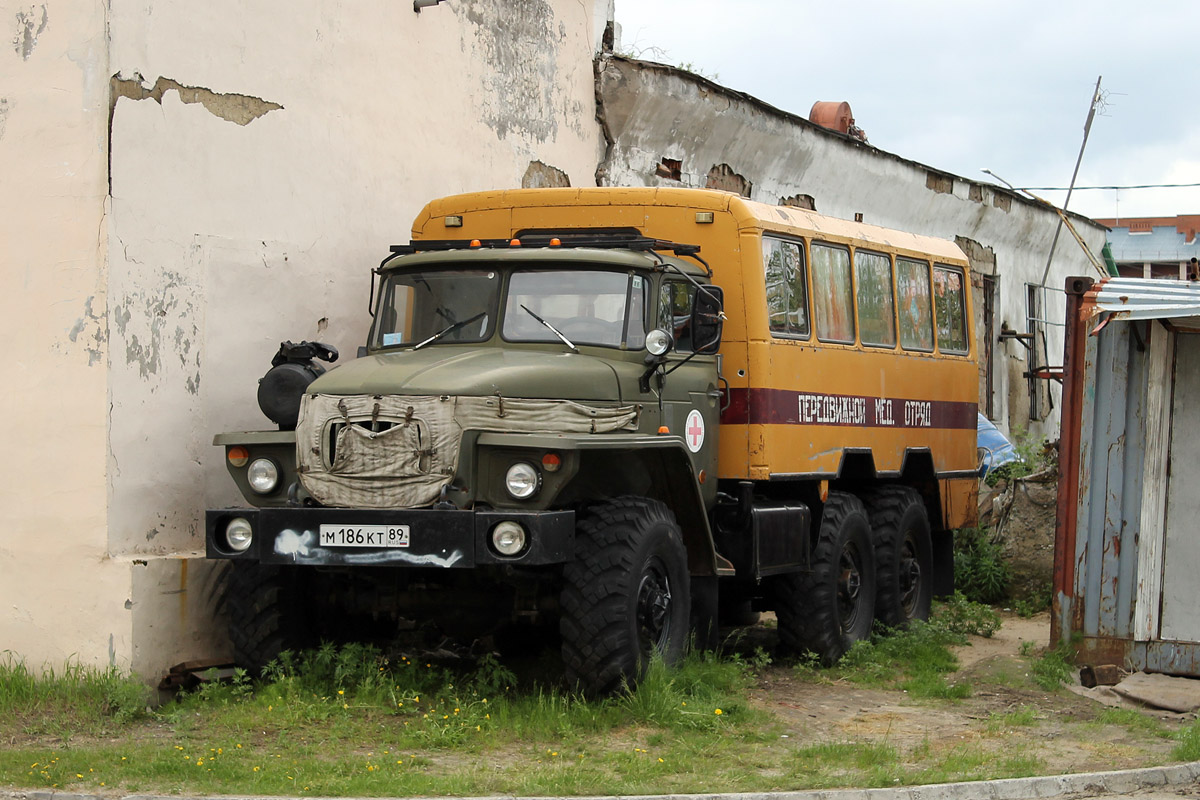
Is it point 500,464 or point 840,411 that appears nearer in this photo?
point 500,464

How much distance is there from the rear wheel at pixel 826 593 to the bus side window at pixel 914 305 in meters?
1.55

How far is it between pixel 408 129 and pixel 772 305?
10.1 feet

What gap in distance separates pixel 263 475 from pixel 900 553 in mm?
5275

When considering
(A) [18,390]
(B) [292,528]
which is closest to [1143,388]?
(B) [292,528]

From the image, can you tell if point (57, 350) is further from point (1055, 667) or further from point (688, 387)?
point (1055, 667)

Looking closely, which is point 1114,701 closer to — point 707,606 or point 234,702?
point 707,606

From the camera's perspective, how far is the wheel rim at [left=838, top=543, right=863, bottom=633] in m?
11.1

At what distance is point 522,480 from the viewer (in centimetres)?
784

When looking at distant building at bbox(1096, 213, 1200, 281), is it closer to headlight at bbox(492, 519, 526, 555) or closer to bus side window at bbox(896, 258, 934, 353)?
bus side window at bbox(896, 258, 934, 353)

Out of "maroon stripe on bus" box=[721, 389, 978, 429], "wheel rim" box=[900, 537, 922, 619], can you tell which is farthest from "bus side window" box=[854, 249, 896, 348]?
"wheel rim" box=[900, 537, 922, 619]

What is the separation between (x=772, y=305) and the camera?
9977 millimetres

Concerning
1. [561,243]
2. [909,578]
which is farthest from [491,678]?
[909,578]

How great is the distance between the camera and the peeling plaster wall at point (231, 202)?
8.88m

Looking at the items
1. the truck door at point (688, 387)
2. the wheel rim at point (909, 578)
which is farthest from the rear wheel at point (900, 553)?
the truck door at point (688, 387)
